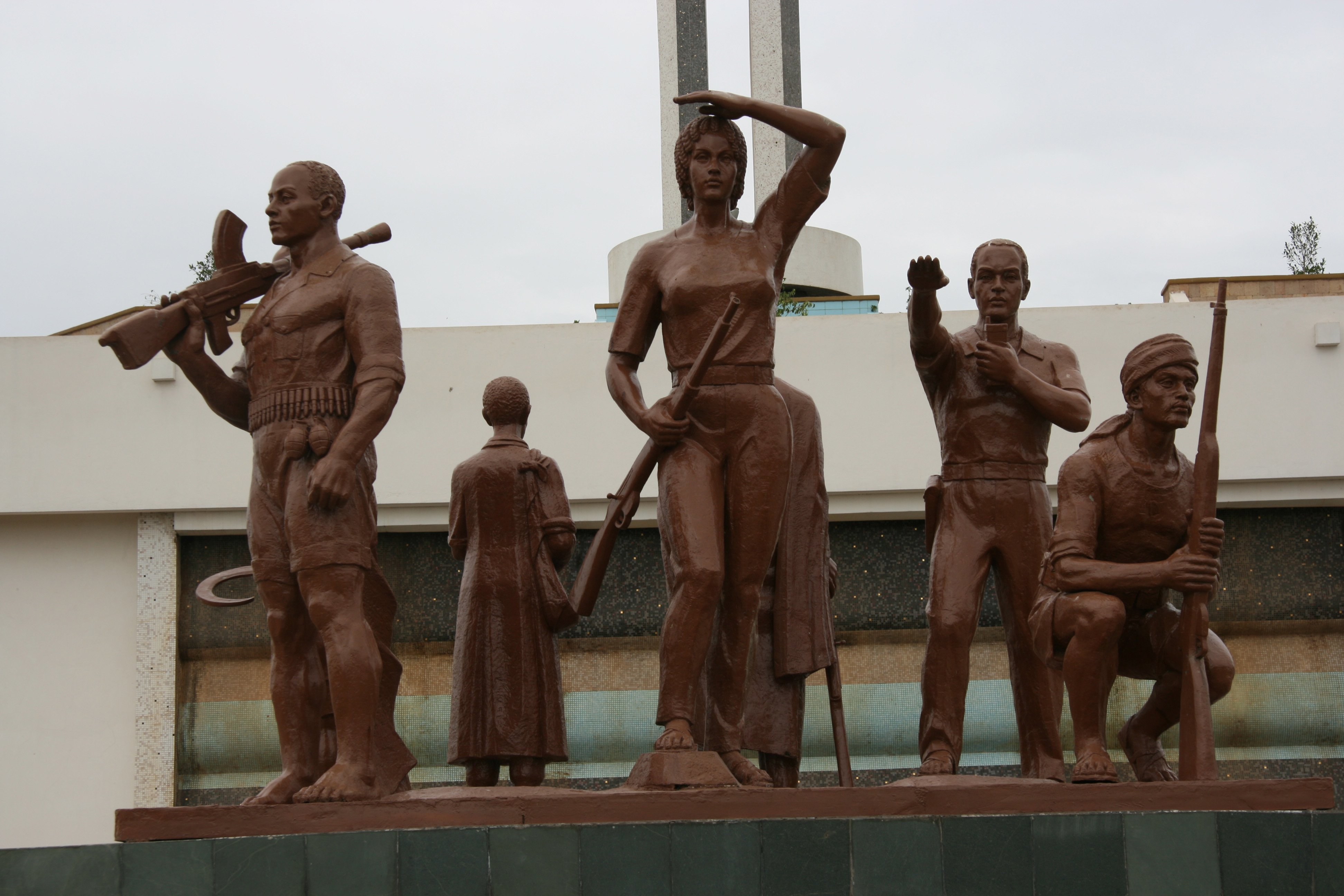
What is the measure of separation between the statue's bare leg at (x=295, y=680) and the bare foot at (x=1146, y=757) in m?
3.13

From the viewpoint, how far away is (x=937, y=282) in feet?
21.0

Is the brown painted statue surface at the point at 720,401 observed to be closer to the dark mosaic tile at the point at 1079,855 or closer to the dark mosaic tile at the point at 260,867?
the dark mosaic tile at the point at 1079,855

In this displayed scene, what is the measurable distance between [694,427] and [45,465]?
6801 mm

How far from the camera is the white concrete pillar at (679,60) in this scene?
15.0m

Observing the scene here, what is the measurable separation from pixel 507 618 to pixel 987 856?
2720 mm

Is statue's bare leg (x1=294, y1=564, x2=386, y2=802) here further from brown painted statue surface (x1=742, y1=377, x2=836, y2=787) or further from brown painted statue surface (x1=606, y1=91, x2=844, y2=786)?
brown painted statue surface (x1=742, y1=377, x2=836, y2=787)

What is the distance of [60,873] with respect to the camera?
5.21m

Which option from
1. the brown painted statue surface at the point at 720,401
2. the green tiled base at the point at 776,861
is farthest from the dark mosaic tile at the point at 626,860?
the brown painted statue surface at the point at 720,401

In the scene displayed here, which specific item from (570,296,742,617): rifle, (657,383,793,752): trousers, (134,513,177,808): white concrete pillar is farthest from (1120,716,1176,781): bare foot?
(134,513,177,808): white concrete pillar

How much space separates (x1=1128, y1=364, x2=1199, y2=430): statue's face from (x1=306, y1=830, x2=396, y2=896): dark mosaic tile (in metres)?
3.10

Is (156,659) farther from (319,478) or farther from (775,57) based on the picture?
(775,57)

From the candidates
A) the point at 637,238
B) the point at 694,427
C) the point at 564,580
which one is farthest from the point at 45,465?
the point at 694,427

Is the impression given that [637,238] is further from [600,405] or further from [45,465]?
[45,465]

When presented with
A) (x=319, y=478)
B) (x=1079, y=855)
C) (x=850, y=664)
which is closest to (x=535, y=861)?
(x=319, y=478)
